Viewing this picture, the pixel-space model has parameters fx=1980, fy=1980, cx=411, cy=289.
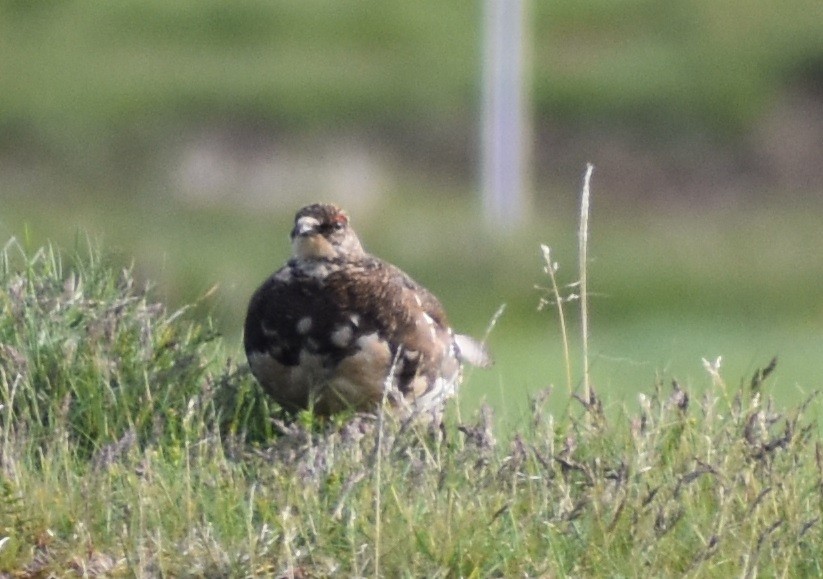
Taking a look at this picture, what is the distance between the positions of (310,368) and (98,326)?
59cm

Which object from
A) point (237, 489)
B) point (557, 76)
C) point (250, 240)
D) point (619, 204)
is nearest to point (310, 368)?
point (237, 489)

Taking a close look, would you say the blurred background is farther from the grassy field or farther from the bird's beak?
the bird's beak

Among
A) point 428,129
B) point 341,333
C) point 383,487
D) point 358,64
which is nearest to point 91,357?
point 341,333

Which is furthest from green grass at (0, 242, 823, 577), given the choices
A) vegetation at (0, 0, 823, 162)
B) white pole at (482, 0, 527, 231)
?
vegetation at (0, 0, 823, 162)

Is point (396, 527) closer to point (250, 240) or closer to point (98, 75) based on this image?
point (250, 240)

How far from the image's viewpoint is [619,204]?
22.2 meters

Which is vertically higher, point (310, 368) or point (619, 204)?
point (310, 368)

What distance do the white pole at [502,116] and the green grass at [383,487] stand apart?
13869 mm

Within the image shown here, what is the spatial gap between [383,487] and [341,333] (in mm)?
1178

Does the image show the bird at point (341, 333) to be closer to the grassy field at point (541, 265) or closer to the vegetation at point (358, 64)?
the grassy field at point (541, 265)

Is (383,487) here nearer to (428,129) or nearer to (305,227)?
(305,227)

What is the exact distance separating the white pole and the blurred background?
0.37 meters

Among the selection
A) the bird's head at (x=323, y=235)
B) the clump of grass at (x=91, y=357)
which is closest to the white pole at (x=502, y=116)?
the bird's head at (x=323, y=235)

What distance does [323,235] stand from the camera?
18.6 ft
